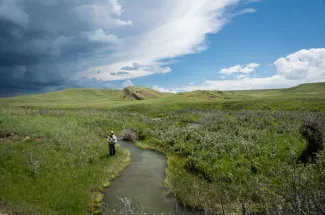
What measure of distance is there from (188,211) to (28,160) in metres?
15.8

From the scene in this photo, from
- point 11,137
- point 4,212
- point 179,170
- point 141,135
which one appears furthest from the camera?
point 141,135

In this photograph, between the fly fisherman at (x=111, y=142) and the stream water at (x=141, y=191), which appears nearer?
the stream water at (x=141, y=191)

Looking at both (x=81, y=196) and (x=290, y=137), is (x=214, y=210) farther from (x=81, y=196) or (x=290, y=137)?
(x=290, y=137)

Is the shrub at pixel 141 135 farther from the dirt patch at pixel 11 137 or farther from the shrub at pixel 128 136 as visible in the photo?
the dirt patch at pixel 11 137

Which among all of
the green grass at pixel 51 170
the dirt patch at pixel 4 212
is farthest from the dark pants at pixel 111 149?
the dirt patch at pixel 4 212

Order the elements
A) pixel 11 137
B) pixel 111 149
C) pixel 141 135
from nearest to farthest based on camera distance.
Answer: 1. pixel 11 137
2. pixel 111 149
3. pixel 141 135

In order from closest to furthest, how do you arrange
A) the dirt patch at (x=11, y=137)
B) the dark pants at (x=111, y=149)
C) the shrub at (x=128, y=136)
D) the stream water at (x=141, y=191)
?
the stream water at (x=141, y=191) < the dirt patch at (x=11, y=137) < the dark pants at (x=111, y=149) < the shrub at (x=128, y=136)

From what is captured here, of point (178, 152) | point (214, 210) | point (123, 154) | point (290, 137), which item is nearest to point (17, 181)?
point (123, 154)

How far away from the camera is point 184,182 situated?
19547mm

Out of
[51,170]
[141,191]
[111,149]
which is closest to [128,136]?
[111,149]

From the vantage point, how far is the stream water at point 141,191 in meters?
15.6

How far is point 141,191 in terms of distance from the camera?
18688mm

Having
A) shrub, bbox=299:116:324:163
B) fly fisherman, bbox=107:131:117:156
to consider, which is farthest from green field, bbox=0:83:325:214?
fly fisherman, bbox=107:131:117:156

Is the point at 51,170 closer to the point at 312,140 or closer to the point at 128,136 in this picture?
the point at 128,136
